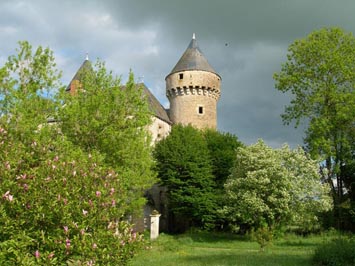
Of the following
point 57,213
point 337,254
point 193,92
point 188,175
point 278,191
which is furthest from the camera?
point 193,92

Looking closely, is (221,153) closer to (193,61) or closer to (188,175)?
(188,175)

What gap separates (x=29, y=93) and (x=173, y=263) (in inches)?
→ 384

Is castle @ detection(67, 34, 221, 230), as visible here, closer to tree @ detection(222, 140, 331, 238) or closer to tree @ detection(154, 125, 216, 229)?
tree @ detection(154, 125, 216, 229)

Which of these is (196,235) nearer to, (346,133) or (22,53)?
(346,133)

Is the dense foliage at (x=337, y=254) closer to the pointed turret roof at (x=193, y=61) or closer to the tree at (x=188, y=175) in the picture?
the tree at (x=188, y=175)

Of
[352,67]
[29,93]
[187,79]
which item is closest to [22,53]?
[29,93]

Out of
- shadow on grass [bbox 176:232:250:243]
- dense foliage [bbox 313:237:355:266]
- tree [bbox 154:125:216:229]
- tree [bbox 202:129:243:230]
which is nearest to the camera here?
dense foliage [bbox 313:237:355:266]

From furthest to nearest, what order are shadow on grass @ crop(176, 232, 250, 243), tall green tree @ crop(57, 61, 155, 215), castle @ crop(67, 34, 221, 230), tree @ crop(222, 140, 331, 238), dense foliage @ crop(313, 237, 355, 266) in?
castle @ crop(67, 34, 221, 230)
shadow on grass @ crop(176, 232, 250, 243)
tree @ crop(222, 140, 331, 238)
tall green tree @ crop(57, 61, 155, 215)
dense foliage @ crop(313, 237, 355, 266)

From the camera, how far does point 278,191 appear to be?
26719 mm

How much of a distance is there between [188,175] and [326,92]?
41.1 feet

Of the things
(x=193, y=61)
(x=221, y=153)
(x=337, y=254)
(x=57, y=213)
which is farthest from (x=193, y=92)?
(x=57, y=213)

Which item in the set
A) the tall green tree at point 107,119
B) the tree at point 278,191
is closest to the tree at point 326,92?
the tree at point 278,191

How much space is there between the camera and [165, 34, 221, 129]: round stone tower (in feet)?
139

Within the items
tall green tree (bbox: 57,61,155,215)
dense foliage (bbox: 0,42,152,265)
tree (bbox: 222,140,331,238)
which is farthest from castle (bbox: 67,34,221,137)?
dense foliage (bbox: 0,42,152,265)
